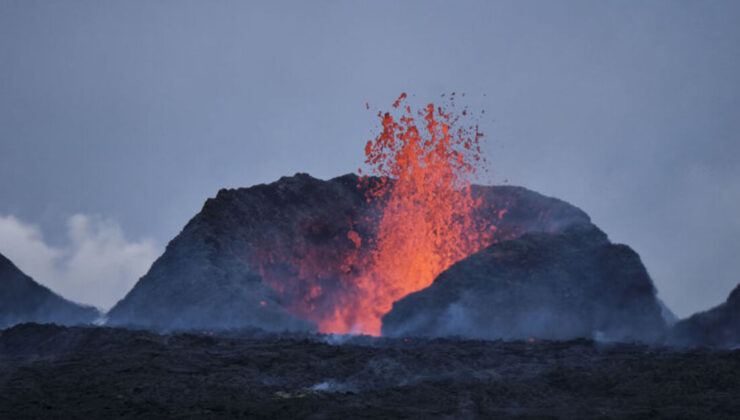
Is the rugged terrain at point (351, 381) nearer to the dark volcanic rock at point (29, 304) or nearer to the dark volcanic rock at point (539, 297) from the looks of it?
the dark volcanic rock at point (539, 297)

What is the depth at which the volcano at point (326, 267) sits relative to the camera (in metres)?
25.2

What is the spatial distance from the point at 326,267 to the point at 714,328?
17.6 meters

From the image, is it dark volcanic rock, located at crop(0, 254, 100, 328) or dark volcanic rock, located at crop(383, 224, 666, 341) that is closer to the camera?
dark volcanic rock, located at crop(383, 224, 666, 341)

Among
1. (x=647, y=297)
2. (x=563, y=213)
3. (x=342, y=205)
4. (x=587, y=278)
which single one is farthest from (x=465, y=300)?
(x=342, y=205)

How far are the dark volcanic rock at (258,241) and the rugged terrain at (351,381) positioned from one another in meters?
7.30

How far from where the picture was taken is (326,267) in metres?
33.2

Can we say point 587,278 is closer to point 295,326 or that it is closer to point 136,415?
point 295,326

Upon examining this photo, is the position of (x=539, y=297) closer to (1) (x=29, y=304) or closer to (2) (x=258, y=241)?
(2) (x=258, y=241)

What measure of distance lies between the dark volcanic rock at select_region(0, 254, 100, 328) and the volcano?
152 inches

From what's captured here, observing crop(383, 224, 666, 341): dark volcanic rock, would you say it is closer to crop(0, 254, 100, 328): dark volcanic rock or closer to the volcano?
the volcano

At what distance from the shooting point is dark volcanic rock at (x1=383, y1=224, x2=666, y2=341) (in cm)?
2459

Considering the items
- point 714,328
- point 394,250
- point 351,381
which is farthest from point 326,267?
point 351,381

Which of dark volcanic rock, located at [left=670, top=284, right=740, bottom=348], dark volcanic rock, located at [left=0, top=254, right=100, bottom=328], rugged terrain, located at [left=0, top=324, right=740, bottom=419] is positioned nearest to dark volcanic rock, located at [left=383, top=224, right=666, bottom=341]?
dark volcanic rock, located at [left=670, top=284, right=740, bottom=348]

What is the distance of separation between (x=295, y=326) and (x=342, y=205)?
11667mm
